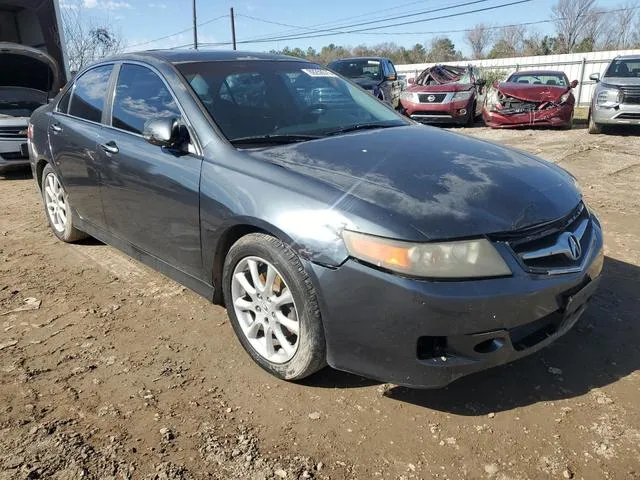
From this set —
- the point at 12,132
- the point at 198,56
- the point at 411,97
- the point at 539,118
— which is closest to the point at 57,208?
the point at 198,56

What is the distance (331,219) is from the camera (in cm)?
229

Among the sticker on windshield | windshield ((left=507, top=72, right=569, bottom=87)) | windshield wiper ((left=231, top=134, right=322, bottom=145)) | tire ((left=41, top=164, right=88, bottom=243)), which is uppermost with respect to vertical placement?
the sticker on windshield

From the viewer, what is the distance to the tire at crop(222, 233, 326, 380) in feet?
7.86

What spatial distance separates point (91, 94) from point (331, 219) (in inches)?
110

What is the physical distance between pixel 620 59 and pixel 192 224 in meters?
11.9

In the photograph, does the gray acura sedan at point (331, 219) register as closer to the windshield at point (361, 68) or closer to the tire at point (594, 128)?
the tire at point (594, 128)

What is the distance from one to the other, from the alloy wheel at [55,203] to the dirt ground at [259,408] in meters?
1.18

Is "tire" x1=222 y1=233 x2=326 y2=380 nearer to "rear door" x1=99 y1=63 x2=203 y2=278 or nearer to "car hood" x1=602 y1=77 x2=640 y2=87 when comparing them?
"rear door" x1=99 y1=63 x2=203 y2=278

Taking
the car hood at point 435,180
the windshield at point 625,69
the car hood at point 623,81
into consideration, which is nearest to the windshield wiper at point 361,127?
the car hood at point 435,180

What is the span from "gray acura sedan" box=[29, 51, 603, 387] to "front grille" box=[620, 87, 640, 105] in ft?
28.2

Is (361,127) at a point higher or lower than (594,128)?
higher

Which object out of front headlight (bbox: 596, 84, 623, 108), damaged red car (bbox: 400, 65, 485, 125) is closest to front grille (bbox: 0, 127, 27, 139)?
damaged red car (bbox: 400, 65, 485, 125)

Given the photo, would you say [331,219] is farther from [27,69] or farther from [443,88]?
[443,88]

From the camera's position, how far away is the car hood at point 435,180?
2258 millimetres
